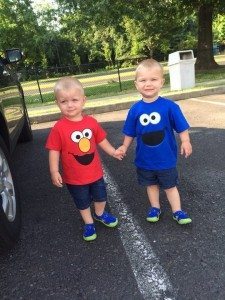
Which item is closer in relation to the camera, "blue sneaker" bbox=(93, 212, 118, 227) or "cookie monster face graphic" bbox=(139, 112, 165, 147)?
"cookie monster face graphic" bbox=(139, 112, 165, 147)

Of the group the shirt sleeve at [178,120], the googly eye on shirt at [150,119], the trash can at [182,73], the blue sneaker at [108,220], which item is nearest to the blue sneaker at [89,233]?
the blue sneaker at [108,220]

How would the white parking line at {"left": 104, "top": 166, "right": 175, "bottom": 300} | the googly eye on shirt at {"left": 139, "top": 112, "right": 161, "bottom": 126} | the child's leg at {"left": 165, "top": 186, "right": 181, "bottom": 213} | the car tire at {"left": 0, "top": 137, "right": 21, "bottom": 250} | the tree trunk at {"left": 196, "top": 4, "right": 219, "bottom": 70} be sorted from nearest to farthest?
the white parking line at {"left": 104, "top": 166, "right": 175, "bottom": 300}
the car tire at {"left": 0, "top": 137, "right": 21, "bottom": 250}
the googly eye on shirt at {"left": 139, "top": 112, "right": 161, "bottom": 126}
the child's leg at {"left": 165, "top": 186, "right": 181, "bottom": 213}
the tree trunk at {"left": 196, "top": 4, "right": 219, "bottom": 70}

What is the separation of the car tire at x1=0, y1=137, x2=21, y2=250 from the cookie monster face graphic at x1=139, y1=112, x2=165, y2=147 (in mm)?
1042

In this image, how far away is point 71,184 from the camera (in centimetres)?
294

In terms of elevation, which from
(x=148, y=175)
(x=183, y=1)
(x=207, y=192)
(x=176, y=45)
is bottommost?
(x=176, y=45)

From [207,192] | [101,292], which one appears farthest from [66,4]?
[101,292]

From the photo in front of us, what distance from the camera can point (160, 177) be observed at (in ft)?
9.93

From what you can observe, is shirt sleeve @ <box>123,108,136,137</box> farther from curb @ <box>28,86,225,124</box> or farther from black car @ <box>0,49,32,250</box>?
curb @ <box>28,86,225,124</box>

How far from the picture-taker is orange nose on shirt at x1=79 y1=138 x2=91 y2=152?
285cm

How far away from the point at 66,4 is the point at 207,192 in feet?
45.7

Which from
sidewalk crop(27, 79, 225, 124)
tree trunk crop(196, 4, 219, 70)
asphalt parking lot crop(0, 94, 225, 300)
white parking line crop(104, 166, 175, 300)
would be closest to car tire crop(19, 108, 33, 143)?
→ asphalt parking lot crop(0, 94, 225, 300)

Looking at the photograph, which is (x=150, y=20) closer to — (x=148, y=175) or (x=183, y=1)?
(x=183, y=1)

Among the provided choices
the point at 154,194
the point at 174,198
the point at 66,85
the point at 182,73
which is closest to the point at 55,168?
the point at 66,85

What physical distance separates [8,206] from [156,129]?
1.18 m
